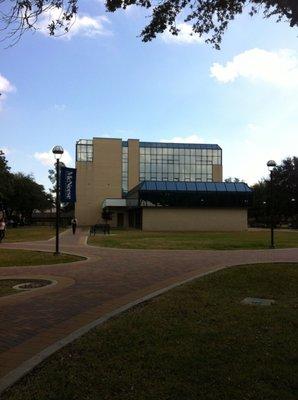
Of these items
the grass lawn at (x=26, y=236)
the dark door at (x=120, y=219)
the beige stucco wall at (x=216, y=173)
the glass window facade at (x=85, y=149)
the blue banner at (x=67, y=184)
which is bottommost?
the grass lawn at (x=26, y=236)

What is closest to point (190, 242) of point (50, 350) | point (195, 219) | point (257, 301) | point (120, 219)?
point (257, 301)

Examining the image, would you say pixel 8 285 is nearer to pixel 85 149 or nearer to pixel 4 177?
pixel 4 177

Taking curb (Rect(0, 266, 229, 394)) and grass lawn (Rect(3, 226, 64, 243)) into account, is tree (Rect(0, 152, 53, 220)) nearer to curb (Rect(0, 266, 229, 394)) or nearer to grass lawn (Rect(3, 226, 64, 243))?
grass lawn (Rect(3, 226, 64, 243))

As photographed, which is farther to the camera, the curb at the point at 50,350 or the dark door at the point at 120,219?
the dark door at the point at 120,219

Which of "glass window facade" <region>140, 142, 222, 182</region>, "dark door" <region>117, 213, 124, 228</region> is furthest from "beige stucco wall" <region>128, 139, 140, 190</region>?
"dark door" <region>117, 213, 124, 228</region>

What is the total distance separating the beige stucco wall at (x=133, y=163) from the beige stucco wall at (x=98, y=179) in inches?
113

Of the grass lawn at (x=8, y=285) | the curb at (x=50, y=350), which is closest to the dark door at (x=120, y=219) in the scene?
the grass lawn at (x=8, y=285)

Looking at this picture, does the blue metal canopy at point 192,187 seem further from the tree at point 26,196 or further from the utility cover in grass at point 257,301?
the utility cover in grass at point 257,301

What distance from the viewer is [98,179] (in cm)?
9112

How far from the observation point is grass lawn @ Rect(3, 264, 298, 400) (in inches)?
181

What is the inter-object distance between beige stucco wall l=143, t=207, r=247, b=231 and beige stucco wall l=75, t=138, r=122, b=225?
29394mm

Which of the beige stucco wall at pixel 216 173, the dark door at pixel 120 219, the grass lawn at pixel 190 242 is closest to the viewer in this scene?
the grass lawn at pixel 190 242

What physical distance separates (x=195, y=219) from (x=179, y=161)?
35.9 metres

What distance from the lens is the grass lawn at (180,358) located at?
15.1 feet
